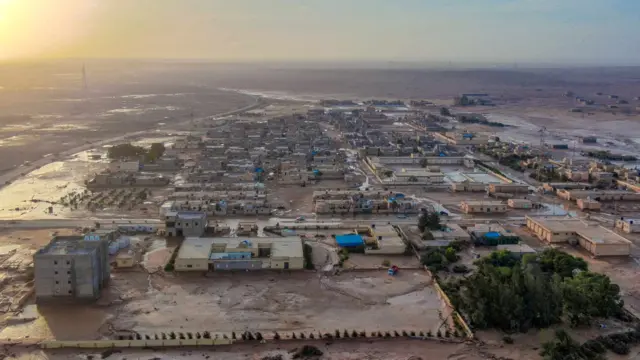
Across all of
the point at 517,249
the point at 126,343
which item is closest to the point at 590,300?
the point at 517,249

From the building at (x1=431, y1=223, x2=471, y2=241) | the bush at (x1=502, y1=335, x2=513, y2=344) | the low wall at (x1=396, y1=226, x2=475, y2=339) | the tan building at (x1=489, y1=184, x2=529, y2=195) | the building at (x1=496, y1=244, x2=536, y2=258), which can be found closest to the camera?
the bush at (x1=502, y1=335, x2=513, y2=344)

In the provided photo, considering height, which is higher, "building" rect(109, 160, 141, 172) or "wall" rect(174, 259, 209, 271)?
"building" rect(109, 160, 141, 172)

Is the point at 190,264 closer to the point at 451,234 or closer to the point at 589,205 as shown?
the point at 451,234

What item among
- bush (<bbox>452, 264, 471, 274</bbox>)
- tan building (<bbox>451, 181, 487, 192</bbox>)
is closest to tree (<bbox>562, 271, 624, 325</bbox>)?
bush (<bbox>452, 264, 471, 274</bbox>)

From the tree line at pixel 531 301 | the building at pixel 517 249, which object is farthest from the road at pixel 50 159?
the tree line at pixel 531 301

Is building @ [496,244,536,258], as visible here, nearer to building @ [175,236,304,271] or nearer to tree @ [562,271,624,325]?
tree @ [562,271,624,325]

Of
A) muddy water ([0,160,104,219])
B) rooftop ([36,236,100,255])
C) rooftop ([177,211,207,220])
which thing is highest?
rooftop ([36,236,100,255])
